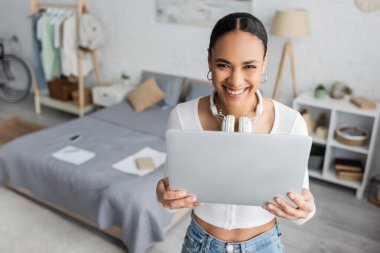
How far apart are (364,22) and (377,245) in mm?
1737

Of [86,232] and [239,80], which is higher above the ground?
[239,80]

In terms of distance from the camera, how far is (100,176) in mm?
2598

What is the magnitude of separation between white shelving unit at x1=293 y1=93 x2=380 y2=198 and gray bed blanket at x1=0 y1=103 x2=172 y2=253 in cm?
135

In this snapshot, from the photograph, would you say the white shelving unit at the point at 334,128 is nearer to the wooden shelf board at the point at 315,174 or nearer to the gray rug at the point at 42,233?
the wooden shelf board at the point at 315,174

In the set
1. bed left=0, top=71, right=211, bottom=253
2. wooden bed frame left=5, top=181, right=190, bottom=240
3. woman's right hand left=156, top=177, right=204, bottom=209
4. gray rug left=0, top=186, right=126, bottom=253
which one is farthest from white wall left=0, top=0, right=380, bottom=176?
woman's right hand left=156, top=177, right=204, bottom=209

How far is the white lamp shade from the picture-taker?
3068 mm

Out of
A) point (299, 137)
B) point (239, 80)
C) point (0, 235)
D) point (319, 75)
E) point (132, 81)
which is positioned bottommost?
point (0, 235)

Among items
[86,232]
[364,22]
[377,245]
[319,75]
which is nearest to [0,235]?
[86,232]

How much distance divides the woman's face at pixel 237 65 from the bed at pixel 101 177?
106cm

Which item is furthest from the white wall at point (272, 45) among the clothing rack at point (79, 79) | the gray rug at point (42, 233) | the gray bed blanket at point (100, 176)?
the gray rug at point (42, 233)

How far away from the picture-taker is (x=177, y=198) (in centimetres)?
103

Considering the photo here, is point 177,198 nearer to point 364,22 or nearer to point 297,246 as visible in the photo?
point 297,246

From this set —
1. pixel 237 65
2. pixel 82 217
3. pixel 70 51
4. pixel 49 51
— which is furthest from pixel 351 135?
pixel 49 51

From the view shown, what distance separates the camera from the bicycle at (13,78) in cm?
539
